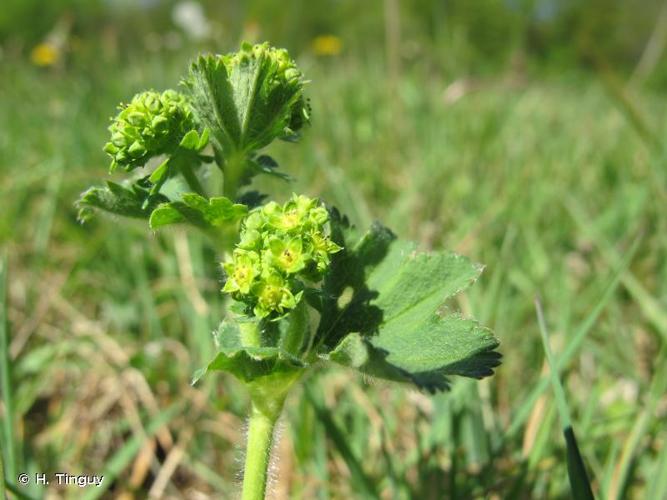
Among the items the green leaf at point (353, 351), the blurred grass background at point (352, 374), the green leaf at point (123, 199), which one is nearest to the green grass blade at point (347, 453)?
the blurred grass background at point (352, 374)

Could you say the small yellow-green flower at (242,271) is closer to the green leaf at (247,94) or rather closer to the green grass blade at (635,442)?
the green leaf at (247,94)

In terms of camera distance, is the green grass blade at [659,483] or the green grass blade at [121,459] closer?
the green grass blade at [659,483]

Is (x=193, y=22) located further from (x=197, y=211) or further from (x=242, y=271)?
(x=242, y=271)

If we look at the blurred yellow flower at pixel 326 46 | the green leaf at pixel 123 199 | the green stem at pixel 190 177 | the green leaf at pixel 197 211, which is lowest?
the green leaf at pixel 197 211

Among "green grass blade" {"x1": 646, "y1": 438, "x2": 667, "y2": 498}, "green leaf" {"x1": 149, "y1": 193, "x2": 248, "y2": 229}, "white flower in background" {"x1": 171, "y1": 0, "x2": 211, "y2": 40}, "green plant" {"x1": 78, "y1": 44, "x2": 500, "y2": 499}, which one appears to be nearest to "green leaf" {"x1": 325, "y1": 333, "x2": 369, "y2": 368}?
"green plant" {"x1": 78, "y1": 44, "x2": 500, "y2": 499}

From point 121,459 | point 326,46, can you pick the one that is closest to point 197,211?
point 121,459

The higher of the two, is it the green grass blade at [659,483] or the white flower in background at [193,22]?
the white flower in background at [193,22]

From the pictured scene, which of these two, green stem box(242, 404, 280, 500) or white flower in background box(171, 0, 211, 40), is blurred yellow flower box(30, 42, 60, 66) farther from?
green stem box(242, 404, 280, 500)

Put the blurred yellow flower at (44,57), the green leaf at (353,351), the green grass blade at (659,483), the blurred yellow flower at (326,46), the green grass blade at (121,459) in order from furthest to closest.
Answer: the blurred yellow flower at (326,46) → the blurred yellow flower at (44,57) → the green grass blade at (121,459) → the green grass blade at (659,483) → the green leaf at (353,351)
